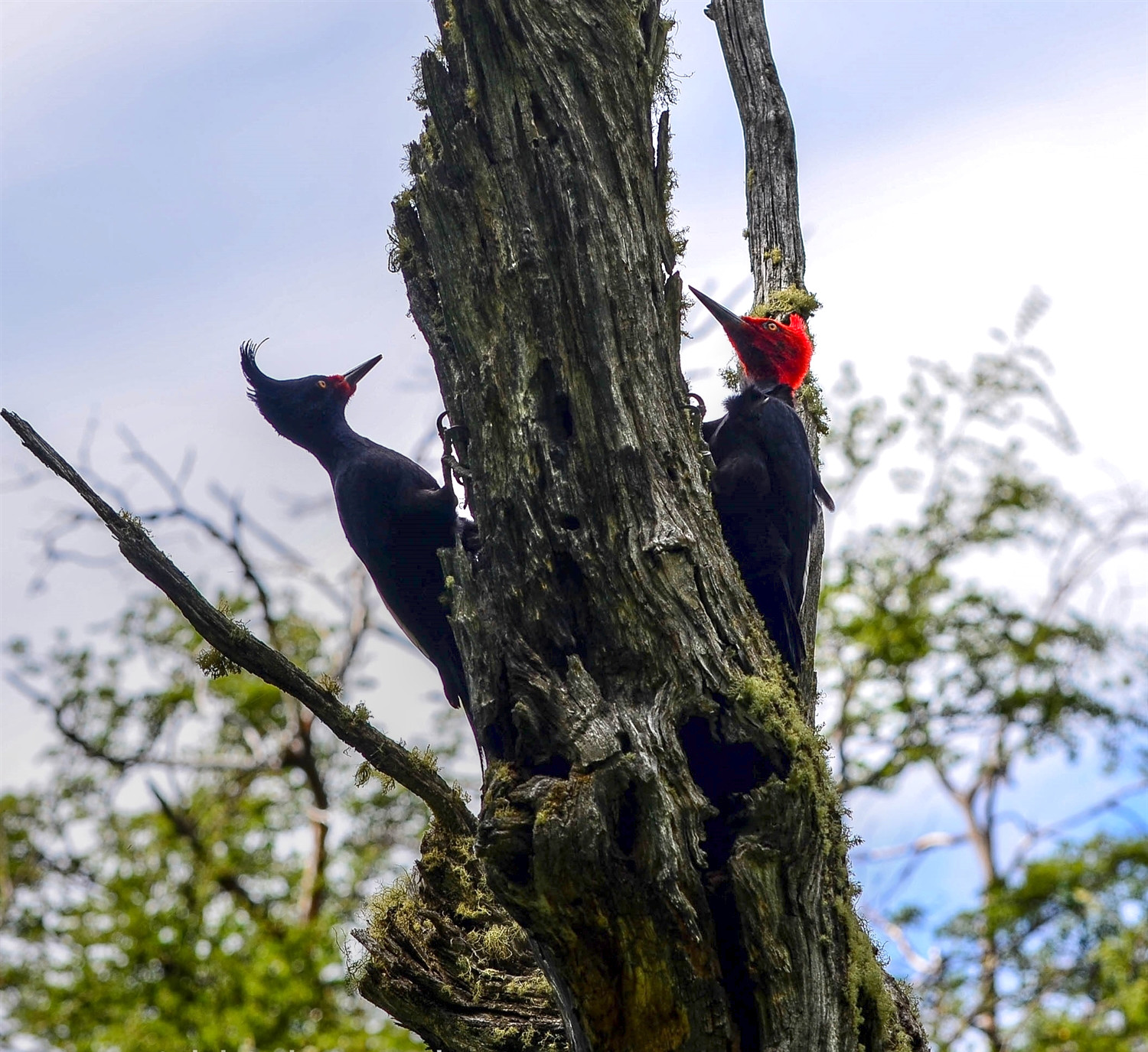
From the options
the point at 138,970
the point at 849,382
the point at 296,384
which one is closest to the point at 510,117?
the point at 296,384

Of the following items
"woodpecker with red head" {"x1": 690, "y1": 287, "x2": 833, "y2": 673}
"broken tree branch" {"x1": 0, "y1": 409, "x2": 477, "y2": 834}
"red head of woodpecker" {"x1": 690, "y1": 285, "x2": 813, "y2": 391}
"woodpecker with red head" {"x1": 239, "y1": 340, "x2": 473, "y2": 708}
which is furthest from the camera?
"red head of woodpecker" {"x1": 690, "y1": 285, "x2": 813, "y2": 391}

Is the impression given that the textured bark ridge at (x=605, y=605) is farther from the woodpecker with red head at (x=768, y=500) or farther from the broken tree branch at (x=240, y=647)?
the woodpecker with red head at (x=768, y=500)

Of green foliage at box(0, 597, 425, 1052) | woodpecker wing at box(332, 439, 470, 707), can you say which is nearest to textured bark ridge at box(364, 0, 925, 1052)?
woodpecker wing at box(332, 439, 470, 707)

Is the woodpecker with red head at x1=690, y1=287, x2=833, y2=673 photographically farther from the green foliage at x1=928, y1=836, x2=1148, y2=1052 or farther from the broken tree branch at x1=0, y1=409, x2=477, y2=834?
the green foliage at x1=928, y1=836, x2=1148, y2=1052

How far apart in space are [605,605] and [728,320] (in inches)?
79.4

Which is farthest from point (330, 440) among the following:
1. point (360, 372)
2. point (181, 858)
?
point (181, 858)

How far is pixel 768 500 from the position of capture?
4102 millimetres

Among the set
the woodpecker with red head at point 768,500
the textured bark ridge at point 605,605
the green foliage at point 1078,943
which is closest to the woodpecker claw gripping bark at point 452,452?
the textured bark ridge at point 605,605

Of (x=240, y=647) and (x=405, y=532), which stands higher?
(x=405, y=532)

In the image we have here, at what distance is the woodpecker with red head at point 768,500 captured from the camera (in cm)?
399

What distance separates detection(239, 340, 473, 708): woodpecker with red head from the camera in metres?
4.21

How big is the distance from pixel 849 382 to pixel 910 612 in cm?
254

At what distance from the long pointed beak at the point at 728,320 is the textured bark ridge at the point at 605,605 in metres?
1.13

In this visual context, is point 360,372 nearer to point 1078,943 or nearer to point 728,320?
point 728,320
